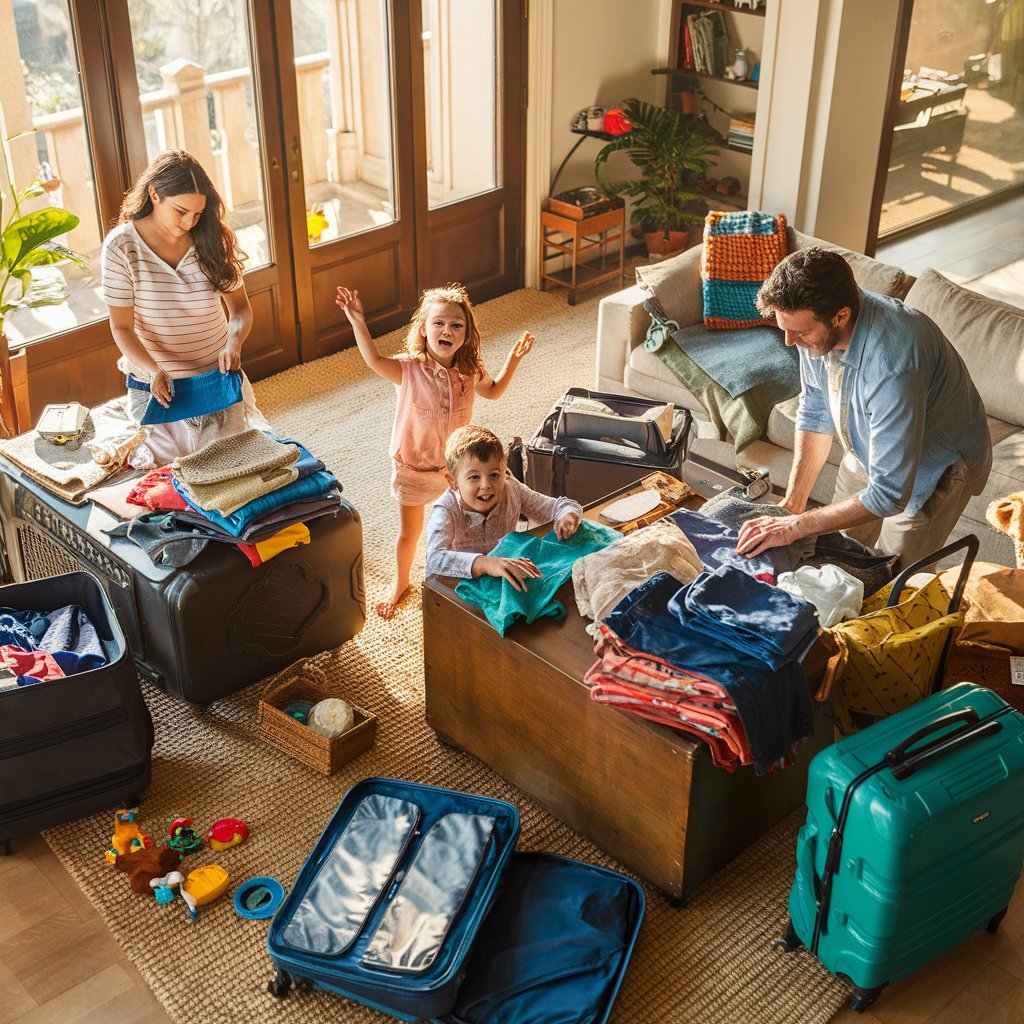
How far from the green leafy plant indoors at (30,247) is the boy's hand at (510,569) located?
1.97 meters

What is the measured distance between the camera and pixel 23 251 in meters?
3.83

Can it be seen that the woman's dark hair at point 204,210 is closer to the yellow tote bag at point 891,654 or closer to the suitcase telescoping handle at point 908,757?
the yellow tote bag at point 891,654

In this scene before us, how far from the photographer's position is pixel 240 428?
11.6 ft

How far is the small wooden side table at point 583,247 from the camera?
18.8 feet

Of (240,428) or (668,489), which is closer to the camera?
(668,489)

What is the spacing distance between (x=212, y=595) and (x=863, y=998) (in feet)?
5.80

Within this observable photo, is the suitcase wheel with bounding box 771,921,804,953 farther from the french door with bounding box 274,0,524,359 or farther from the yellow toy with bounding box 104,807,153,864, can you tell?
the french door with bounding box 274,0,524,359

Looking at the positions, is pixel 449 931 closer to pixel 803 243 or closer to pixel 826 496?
pixel 826 496

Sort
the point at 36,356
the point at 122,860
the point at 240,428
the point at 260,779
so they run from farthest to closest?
the point at 36,356 → the point at 240,428 → the point at 260,779 → the point at 122,860

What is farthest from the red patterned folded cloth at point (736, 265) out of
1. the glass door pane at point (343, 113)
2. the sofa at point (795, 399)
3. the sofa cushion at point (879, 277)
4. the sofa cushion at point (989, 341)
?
the glass door pane at point (343, 113)

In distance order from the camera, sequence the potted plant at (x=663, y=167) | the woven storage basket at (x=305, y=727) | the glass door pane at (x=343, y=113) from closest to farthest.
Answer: the woven storage basket at (x=305, y=727), the glass door pane at (x=343, y=113), the potted plant at (x=663, y=167)

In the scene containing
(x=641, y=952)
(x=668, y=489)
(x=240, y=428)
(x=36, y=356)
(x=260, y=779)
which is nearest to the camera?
(x=641, y=952)

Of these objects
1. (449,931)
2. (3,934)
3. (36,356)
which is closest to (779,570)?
(449,931)

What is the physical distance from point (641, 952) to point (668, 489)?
1.23 m
